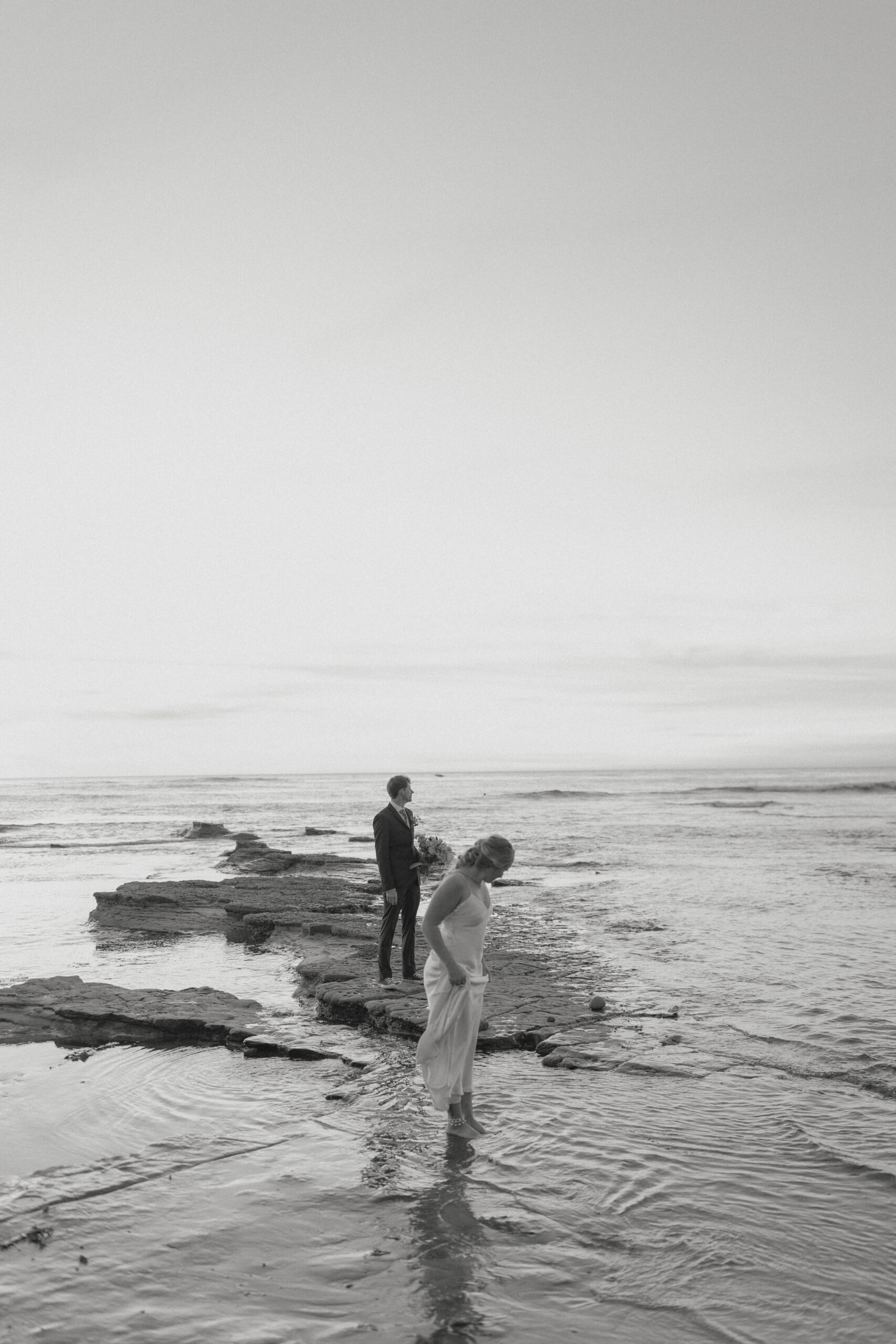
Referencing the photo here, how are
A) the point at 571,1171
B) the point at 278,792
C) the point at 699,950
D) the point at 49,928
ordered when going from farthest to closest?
the point at 278,792, the point at 49,928, the point at 699,950, the point at 571,1171

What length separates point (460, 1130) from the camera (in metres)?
5.90

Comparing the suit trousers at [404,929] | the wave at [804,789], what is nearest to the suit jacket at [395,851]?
the suit trousers at [404,929]

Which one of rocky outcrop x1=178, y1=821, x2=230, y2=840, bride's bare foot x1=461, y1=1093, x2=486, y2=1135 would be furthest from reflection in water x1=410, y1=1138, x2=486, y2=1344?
rocky outcrop x1=178, y1=821, x2=230, y2=840

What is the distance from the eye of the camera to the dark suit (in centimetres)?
971

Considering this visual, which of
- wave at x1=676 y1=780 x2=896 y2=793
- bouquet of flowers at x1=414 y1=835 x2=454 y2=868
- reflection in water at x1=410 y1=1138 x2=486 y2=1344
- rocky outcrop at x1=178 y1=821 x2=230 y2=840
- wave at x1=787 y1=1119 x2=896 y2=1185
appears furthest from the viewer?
wave at x1=676 y1=780 x2=896 y2=793

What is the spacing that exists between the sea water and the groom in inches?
43.4

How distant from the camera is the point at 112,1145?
581 centimetres

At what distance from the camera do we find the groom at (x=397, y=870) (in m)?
9.72

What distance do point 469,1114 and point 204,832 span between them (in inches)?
1164

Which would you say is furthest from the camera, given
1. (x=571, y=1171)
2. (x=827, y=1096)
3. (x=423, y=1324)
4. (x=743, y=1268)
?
(x=827, y=1096)

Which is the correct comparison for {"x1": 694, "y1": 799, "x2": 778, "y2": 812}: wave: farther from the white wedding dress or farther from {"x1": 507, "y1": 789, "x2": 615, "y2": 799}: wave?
the white wedding dress

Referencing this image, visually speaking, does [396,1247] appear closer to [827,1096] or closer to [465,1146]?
[465,1146]

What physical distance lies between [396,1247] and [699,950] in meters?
8.74

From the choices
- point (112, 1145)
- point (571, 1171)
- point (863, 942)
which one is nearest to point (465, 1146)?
point (571, 1171)
